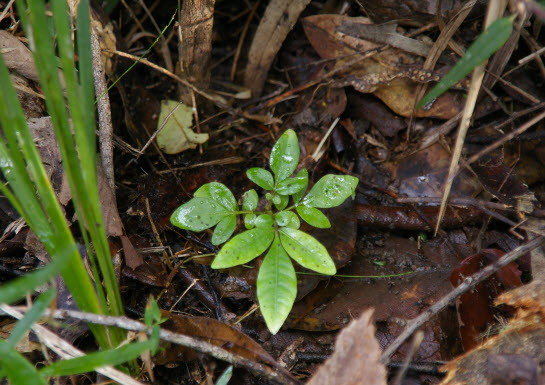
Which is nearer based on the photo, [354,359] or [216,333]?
[354,359]

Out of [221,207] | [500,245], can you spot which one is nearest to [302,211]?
[221,207]

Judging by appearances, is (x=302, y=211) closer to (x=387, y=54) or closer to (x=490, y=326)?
(x=490, y=326)

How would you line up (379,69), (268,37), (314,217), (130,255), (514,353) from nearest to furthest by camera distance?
(514,353) < (314,217) < (130,255) < (379,69) < (268,37)

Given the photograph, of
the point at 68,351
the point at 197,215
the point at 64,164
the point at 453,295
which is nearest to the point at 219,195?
the point at 197,215

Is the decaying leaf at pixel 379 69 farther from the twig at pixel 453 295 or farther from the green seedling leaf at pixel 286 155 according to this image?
the twig at pixel 453 295

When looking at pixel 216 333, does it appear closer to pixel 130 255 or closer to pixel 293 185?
pixel 130 255

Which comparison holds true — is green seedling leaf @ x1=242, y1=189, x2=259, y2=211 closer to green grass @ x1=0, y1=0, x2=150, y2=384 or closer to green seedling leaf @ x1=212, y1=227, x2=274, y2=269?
green seedling leaf @ x1=212, y1=227, x2=274, y2=269
